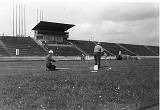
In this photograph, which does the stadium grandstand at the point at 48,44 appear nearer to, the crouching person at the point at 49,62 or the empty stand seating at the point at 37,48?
the empty stand seating at the point at 37,48

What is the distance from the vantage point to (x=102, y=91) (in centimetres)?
1388

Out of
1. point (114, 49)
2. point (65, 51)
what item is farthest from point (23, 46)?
point (114, 49)

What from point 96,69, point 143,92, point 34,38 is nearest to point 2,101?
point 143,92

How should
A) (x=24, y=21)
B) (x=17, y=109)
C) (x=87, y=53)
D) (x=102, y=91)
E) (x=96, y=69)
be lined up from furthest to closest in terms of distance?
(x=24, y=21) → (x=87, y=53) → (x=96, y=69) → (x=102, y=91) → (x=17, y=109)

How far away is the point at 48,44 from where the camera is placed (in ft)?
255

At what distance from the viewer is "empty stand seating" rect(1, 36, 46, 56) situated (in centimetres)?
6623

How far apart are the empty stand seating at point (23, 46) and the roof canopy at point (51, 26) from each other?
448cm

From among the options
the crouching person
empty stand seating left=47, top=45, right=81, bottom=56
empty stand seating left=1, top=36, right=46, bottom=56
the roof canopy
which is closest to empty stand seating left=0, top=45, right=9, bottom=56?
empty stand seating left=1, top=36, right=46, bottom=56

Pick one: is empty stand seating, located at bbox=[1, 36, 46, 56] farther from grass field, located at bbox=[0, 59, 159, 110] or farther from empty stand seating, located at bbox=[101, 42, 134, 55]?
grass field, located at bbox=[0, 59, 159, 110]

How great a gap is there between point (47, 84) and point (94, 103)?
3168mm

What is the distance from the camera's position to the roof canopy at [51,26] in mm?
79613

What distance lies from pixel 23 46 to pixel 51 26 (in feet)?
44.9

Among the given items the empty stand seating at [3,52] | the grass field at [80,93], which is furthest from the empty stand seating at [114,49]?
the grass field at [80,93]

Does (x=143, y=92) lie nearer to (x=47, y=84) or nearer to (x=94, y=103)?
(x=94, y=103)
